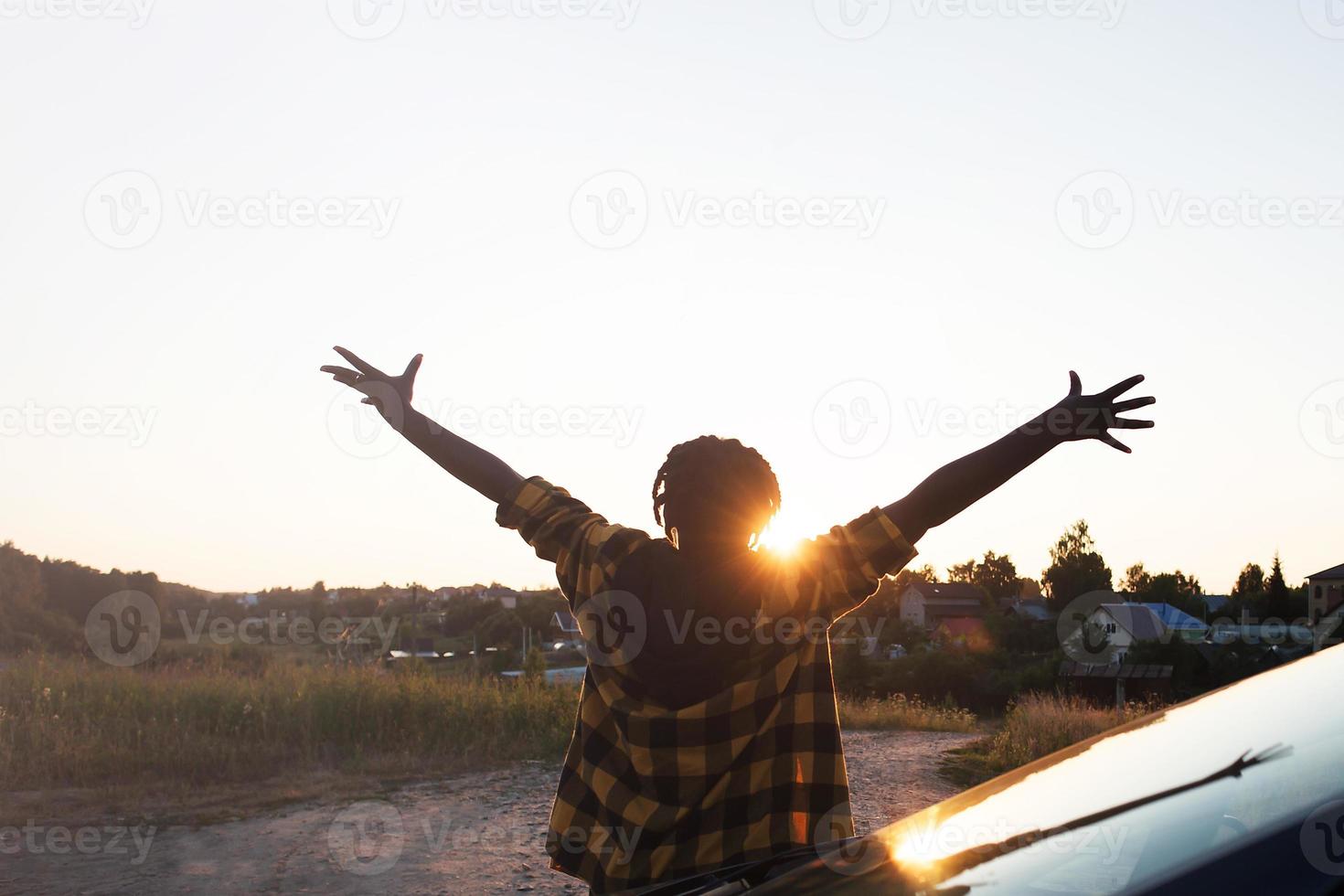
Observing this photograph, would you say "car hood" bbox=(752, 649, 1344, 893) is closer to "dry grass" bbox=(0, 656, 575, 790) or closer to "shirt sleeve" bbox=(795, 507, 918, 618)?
"shirt sleeve" bbox=(795, 507, 918, 618)

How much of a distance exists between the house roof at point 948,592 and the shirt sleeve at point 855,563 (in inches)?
3489

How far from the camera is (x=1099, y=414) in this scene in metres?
2.37

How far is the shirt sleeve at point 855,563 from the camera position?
2205 mm

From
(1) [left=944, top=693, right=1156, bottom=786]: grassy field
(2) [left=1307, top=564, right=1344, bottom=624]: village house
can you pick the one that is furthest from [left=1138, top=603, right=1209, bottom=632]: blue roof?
(1) [left=944, top=693, right=1156, bottom=786]: grassy field

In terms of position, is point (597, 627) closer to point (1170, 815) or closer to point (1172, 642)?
point (1170, 815)

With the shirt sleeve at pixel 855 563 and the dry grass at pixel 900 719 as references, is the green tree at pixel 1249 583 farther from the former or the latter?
the shirt sleeve at pixel 855 563

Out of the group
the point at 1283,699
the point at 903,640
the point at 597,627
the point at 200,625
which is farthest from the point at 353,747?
the point at 903,640

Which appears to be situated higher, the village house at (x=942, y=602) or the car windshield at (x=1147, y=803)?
the car windshield at (x=1147, y=803)

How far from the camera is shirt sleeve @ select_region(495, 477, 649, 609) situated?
236cm

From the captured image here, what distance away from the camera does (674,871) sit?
2113 mm

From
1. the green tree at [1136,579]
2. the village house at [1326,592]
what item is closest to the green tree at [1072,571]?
the green tree at [1136,579]

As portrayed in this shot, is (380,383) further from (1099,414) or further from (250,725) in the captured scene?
(250,725)

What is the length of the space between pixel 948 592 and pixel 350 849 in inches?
3444

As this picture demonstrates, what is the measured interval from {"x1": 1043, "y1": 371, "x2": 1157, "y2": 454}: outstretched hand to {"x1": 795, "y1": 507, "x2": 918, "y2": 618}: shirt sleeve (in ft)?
1.46
